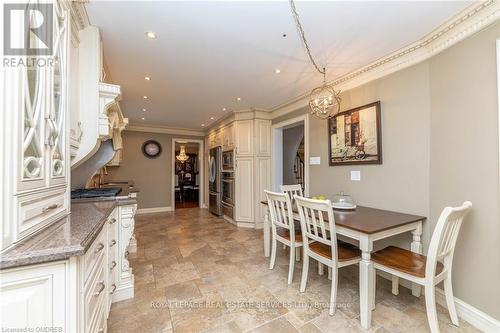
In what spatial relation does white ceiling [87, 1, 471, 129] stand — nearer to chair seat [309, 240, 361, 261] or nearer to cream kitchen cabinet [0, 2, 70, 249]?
cream kitchen cabinet [0, 2, 70, 249]

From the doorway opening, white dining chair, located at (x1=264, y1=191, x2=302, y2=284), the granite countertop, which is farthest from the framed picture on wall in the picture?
the doorway opening

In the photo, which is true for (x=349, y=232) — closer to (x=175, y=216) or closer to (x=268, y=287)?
(x=268, y=287)

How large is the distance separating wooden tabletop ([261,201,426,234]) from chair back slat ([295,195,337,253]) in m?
0.11

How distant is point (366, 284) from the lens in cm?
164

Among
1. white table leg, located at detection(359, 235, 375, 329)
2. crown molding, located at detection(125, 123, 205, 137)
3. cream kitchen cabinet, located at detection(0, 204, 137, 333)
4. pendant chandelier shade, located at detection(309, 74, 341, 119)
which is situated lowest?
white table leg, located at detection(359, 235, 375, 329)

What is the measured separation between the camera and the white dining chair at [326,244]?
5.88ft

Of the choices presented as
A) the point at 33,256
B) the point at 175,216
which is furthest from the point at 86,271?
the point at 175,216

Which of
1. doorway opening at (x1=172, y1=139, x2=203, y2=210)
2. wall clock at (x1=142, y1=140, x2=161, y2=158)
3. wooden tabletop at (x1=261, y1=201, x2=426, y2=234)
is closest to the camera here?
wooden tabletop at (x1=261, y1=201, x2=426, y2=234)

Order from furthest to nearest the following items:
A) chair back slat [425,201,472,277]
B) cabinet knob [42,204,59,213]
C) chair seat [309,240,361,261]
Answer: chair seat [309,240,361,261], chair back slat [425,201,472,277], cabinet knob [42,204,59,213]

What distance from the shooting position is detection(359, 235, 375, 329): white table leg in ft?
5.32

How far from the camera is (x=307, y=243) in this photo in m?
2.11

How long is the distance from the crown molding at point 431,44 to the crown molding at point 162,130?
457 centimetres

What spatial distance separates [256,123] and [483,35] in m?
3.28

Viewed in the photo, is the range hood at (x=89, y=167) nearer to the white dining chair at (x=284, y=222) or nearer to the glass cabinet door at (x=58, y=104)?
the glass cabinet door at (x=58, y=104)
